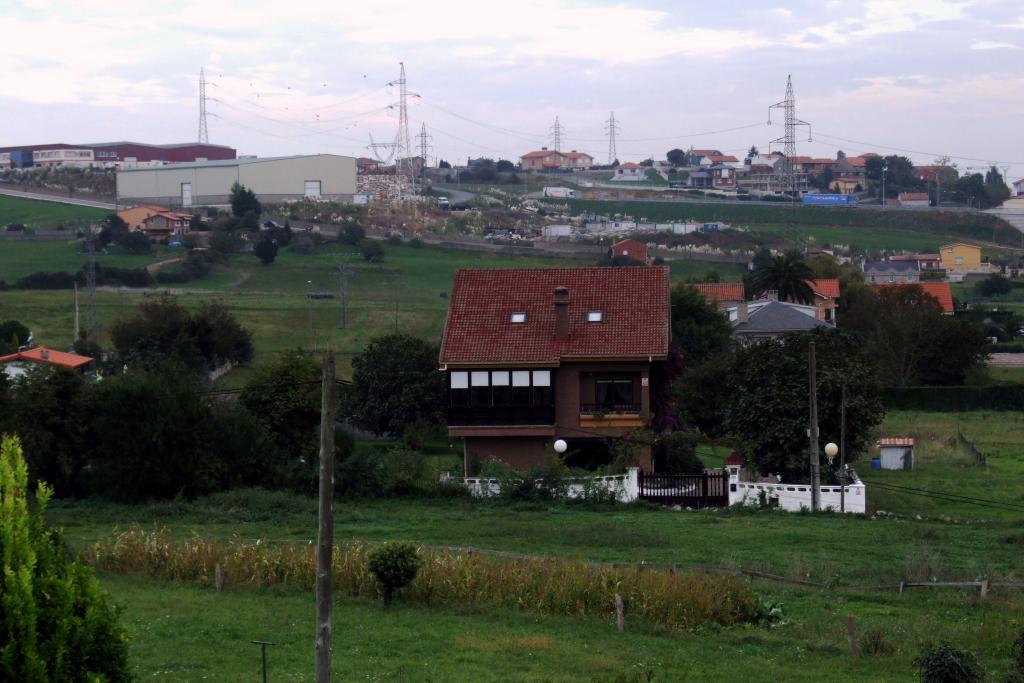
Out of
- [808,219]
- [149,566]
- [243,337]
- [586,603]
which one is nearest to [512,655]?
[586,603]

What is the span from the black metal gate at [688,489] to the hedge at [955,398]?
26.0m

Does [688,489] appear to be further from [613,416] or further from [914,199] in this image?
[914,199]

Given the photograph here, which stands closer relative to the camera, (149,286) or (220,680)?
(220,680)

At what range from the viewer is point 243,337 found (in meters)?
60.3

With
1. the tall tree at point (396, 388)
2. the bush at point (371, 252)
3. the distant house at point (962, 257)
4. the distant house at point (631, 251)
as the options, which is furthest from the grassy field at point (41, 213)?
the distant house at point (962, 257)

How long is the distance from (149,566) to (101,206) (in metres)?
119

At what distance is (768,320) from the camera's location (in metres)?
64.5

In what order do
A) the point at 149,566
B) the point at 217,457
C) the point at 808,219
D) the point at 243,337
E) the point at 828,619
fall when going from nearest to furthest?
the point at 828,619, the point at 149,566, the point at 217,457, the point at 243,337, the point at 808,219

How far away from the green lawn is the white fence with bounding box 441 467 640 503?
1212cm

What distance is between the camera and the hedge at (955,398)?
5659 centimetres

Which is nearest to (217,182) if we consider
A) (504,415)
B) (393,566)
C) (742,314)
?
(742,314)

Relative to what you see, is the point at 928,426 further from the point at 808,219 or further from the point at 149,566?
the point at 808,219

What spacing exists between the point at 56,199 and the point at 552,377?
118m

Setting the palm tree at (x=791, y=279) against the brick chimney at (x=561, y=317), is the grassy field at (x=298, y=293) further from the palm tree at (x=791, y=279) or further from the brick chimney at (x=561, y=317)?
the brick chimney at (x=561, y=317)
